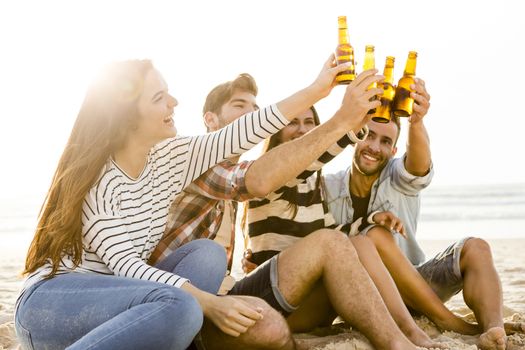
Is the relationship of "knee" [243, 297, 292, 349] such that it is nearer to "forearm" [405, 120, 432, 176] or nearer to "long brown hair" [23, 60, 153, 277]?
"long brown hair" [23, 60, 153, 277]

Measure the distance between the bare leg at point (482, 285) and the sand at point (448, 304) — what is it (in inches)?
5.0

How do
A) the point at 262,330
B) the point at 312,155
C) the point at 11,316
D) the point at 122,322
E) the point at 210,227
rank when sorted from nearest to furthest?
the point at 122,322 < the point at 262,330 < the point at 312,155 < the point at 210,227 < the point at 11,316

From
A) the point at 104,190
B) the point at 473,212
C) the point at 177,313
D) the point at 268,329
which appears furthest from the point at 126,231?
the point at 473,212

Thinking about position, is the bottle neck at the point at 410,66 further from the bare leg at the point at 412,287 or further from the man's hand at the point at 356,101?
the bare leg at the point at 412,287

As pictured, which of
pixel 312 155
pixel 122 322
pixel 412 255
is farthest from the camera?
pixel 412 255

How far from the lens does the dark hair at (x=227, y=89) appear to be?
452cm

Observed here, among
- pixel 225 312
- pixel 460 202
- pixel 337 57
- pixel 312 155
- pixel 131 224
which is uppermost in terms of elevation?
pixel 337 57

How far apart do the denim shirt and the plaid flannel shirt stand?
38.7 inches

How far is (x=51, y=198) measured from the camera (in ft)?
10.0

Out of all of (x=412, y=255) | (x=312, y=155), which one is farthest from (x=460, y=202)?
(x=312, y=155)

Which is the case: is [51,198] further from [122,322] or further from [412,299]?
[412,299]

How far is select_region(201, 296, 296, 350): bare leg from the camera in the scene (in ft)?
10.1

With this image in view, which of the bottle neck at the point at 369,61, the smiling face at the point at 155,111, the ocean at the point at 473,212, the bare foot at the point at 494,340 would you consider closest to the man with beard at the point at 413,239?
the bare foot at the point at 494,340

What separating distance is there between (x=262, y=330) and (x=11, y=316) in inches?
102
